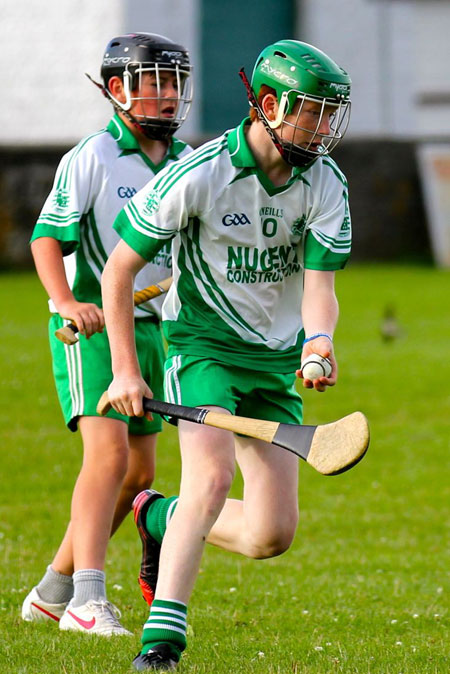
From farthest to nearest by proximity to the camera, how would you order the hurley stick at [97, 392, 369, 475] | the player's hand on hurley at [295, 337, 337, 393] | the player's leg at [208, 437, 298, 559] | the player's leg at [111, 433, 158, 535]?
the player's leg at [111, 433, 158, 535]
the player's leg at [208, 437, 298, 559]
the player's hand on hurley at [295, 337, 337, 393]
the hurley stick at [97, 392, 369, 475]

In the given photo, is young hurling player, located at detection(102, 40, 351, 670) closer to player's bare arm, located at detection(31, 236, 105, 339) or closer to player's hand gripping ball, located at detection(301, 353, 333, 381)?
player's hand gripping ball, located at detection(301, 353, 333, 381)

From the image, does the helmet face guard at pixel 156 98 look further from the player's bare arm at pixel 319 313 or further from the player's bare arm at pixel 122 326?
the player's bare arm at pixel 319 313

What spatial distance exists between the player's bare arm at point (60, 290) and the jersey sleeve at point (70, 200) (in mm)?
44

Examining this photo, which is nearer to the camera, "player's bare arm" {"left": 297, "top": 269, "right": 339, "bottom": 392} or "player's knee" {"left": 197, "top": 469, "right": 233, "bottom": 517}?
"player's knee" {"left": 197, "top": 469, "right": 233, "bottom": 517}

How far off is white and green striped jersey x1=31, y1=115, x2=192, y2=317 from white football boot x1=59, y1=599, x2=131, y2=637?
111 cm

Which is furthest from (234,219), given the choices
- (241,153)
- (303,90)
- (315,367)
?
(315,367)

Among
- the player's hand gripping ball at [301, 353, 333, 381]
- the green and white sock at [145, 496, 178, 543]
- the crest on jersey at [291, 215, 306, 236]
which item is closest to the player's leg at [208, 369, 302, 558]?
the green and white sock at [145, 496, 178, 543]

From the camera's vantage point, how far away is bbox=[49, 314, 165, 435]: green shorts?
4.77 metres

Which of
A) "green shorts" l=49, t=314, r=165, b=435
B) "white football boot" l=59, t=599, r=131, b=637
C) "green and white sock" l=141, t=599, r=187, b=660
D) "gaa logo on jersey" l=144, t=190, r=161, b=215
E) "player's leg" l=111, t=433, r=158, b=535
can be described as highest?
"gaa logo on jersey" l=144, t=190, r=161, b=215

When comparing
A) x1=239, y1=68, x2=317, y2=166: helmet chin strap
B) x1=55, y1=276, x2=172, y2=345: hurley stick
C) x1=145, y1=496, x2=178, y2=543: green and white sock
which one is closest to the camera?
x1=239, y1=68, x2=317, y2=166: helmet chin strap

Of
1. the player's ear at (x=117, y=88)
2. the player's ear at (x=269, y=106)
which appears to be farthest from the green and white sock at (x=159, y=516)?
the player's ear at (x=117, y=88)

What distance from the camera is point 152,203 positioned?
4145 millimetres

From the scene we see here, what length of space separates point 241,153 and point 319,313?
0.59 meters

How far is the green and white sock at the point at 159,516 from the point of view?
4.49 m
